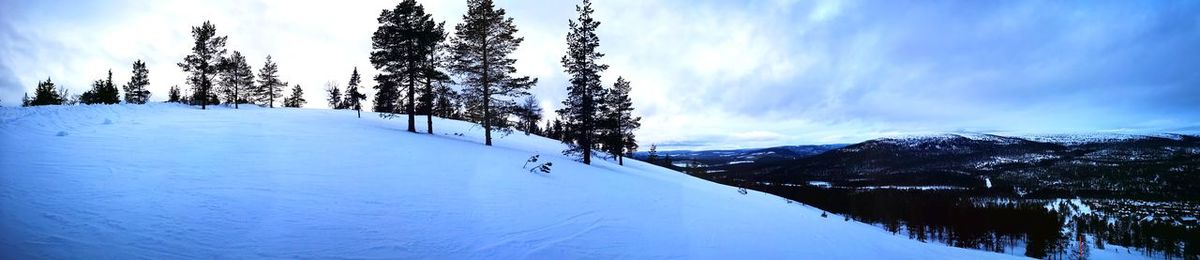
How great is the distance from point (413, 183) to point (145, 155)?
6581 mm

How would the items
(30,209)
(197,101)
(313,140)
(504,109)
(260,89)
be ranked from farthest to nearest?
1. (260,89)
2. (197,101)
3. (504,109)
4. (313,140)
5. (30,209)

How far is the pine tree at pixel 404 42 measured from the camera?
25.5 meters

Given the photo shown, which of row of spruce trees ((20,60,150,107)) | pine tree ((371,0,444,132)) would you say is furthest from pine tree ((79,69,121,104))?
pine tree ((371,0,444,132))

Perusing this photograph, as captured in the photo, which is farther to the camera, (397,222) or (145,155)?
(145,155)

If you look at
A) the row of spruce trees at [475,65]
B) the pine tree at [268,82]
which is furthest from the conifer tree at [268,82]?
the row of spruce trees at [475,65]

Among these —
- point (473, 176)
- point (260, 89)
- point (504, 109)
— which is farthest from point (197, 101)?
point (473, 176)

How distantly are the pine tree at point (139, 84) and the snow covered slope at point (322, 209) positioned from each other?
51.9 m

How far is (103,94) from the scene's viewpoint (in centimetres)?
4966

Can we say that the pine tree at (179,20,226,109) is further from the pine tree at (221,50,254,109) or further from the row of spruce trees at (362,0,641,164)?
the row of spruce trees at (362,0,641,164)

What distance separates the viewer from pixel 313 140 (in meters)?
17.6

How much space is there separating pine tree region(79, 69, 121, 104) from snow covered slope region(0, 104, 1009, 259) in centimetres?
4636

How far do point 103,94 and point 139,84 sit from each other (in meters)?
5.56

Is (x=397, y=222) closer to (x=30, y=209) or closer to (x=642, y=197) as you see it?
(x=30, y=209)

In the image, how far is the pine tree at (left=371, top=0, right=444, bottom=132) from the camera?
25547 mm
